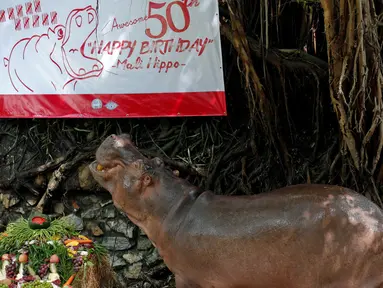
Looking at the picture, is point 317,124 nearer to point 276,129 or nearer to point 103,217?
point 276,129

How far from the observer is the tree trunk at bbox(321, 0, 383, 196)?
2.57 m

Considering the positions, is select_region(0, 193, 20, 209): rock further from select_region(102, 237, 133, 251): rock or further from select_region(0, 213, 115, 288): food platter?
select_region(0, 213, 115, 288): food platter

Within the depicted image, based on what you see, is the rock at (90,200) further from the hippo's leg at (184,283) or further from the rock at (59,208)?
the hippo's leg at (184,283)

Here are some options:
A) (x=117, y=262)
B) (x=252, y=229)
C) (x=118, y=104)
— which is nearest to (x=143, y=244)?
(x=117, y=262)

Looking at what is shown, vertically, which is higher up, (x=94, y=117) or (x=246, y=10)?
(x=246, y=10)

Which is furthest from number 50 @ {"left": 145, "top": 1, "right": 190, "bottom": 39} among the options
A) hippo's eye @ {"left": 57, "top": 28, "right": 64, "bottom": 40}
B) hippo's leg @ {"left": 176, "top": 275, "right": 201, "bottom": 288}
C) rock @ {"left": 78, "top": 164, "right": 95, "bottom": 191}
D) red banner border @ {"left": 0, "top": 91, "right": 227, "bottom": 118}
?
hippo's leg @ {"left": 176, "top": 275, "right": 201, "bottom": 288}

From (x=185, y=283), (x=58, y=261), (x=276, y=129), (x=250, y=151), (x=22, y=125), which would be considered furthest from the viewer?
(x=22, y=125)

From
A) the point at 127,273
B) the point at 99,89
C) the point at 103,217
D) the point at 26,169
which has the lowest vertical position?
the point at 127,273

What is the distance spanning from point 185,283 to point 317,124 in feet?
5.56

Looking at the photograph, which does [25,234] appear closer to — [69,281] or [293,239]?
[69,281]

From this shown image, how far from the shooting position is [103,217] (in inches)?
163

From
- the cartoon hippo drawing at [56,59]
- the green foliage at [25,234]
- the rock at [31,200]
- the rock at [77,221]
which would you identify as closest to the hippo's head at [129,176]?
the green foliage at [25,234]

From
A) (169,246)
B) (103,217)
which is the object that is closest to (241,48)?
(169,246)

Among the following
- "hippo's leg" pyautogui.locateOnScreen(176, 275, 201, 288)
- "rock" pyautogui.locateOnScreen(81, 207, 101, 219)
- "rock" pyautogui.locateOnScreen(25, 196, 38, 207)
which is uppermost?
"hippo's leg" pyautogui.locateOnScreen(176, 275, 201, 288)
